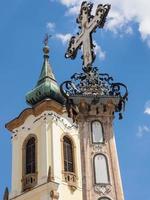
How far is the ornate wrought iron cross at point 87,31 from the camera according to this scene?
509 inches

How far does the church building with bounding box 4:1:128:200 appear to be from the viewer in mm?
11289

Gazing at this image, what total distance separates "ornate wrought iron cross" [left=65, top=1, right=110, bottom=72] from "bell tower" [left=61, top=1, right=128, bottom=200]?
24 mm

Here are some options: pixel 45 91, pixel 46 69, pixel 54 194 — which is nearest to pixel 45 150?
pixel 54 194

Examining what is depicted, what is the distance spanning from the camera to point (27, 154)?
25047mm

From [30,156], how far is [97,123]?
13385 millimetres

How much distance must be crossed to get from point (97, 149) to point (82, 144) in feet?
1.13

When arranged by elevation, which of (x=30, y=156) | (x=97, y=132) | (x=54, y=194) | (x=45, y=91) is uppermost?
(x=45, y=91)

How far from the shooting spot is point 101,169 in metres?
11.2

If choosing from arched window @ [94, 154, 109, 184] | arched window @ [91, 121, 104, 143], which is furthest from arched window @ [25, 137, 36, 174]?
arched window @ [94, 154, 109, 184]

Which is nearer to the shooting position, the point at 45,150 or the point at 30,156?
the point at 45,150

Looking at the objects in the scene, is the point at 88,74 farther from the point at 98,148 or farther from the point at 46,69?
the point at 46,69

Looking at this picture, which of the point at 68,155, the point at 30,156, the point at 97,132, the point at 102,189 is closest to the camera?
the point at 102,189

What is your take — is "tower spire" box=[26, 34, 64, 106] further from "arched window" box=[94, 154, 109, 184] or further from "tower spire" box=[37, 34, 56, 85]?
"arched window" box=[94, 154, 109, 184]

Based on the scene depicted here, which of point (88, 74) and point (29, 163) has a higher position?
point (29, 163)
